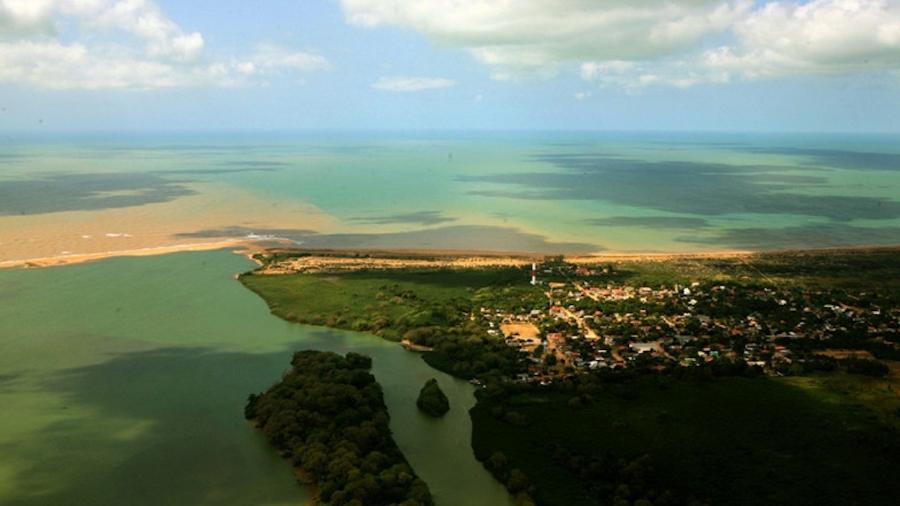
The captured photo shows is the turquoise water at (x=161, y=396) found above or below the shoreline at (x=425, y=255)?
below

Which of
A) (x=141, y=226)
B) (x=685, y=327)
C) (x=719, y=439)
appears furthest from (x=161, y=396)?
(x=141, y=226)

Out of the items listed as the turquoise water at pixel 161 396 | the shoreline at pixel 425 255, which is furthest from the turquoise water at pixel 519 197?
the turquoise water at pixel 161 396

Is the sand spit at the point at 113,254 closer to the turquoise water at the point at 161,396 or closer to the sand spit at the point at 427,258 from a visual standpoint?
the turquoise water at the point at 161,396

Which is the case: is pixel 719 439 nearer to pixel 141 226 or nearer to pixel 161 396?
pixel 161 396

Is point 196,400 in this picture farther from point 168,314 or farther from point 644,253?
point 644,253

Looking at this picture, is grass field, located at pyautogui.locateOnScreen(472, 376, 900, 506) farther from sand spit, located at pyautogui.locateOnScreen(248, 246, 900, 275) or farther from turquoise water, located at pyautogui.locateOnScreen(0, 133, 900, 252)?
turquoise water, located at pyautogui.locateOnScreen(0, 133, 900, 252)

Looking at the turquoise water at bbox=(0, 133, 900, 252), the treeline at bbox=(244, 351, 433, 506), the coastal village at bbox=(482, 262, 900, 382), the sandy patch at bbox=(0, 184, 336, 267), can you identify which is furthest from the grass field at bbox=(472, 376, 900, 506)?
the sandy patch at bbox=(0, 184, 336, 267)
